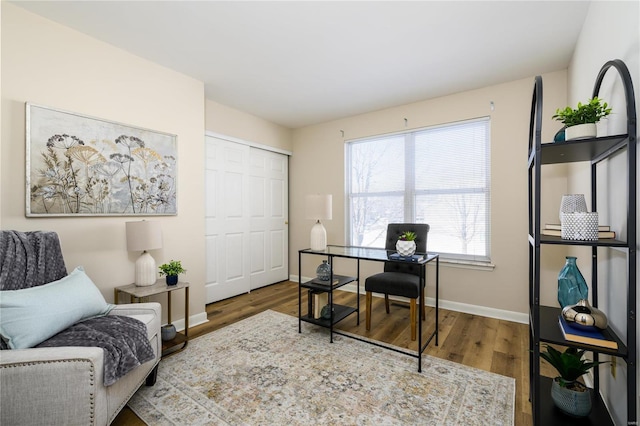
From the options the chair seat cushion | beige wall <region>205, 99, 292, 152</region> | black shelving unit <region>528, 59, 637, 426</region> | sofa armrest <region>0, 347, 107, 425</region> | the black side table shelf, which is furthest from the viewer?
beige wall <region>205, 99, 292, 152</region>

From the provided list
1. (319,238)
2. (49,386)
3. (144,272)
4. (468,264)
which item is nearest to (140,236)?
(144,272)

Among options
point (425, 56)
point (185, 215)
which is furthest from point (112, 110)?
point (425, 56)

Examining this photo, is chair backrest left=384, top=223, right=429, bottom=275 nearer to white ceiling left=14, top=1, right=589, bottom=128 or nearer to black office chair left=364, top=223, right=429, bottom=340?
black office chair left=364, top=223, right=429, bottom=340

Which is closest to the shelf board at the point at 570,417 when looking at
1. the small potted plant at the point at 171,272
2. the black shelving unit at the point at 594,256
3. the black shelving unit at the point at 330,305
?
the black shelving unit at the point at 594,256

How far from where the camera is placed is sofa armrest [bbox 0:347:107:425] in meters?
1.21

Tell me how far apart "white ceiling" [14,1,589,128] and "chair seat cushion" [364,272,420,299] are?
2030mm

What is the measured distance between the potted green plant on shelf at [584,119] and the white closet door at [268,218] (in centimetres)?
361

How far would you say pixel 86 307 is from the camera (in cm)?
170

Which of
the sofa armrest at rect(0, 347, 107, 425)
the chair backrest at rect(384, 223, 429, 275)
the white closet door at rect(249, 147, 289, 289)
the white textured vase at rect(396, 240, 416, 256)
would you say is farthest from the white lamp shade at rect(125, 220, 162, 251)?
the chair backrest at rect(384, 223, 429, 275)

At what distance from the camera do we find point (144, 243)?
229 cm

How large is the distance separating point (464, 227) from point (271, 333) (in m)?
2.47

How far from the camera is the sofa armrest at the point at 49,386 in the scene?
1.21 m

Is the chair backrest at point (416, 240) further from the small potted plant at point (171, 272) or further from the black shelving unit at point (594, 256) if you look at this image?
the small potted plant at point (171, 272)

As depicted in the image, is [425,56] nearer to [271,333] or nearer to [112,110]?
[112,110]
